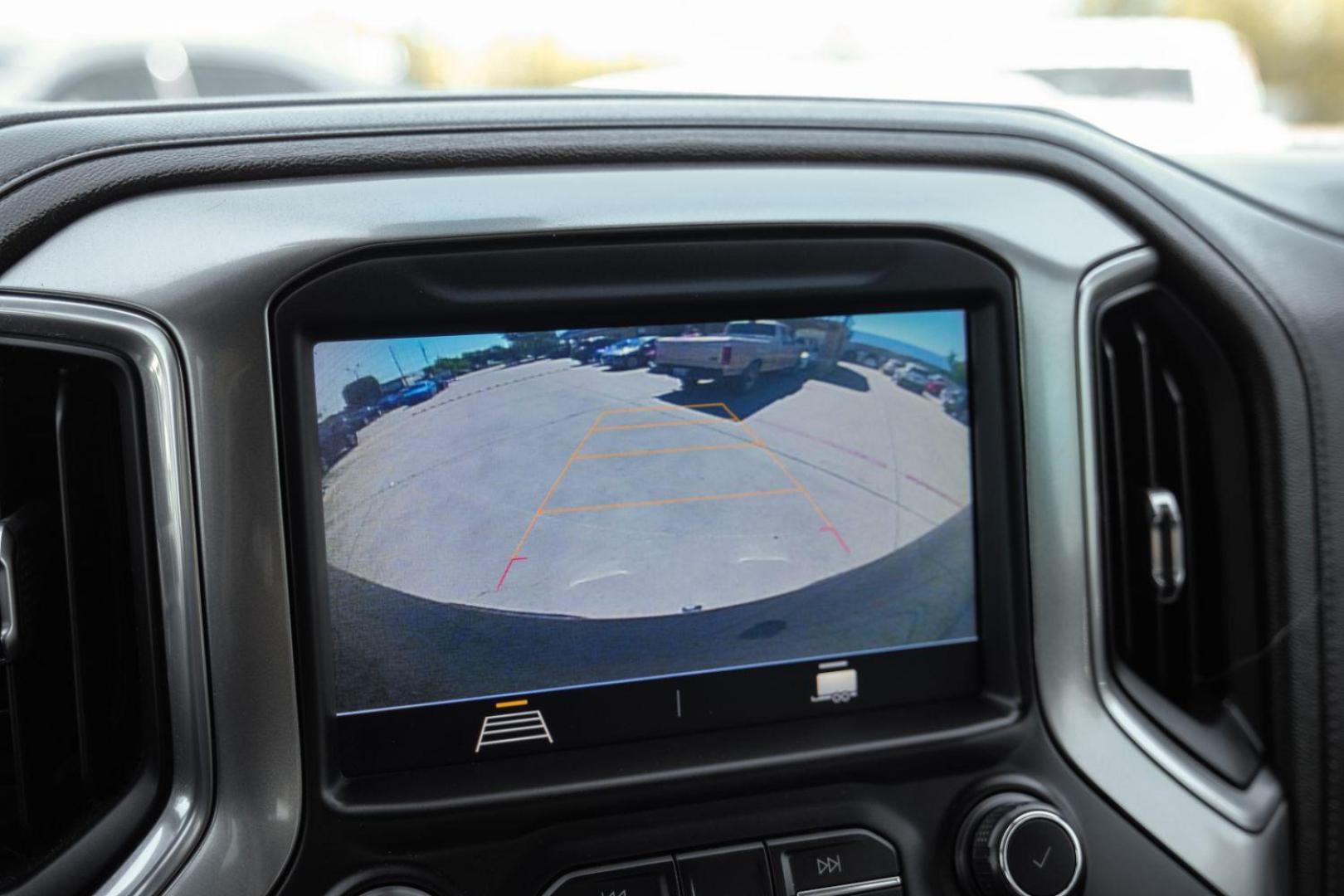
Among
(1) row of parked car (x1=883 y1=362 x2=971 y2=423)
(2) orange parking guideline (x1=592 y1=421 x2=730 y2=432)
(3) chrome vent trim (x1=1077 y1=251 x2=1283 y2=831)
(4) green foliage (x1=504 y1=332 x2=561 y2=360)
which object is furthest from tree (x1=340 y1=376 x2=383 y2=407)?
(3) chrome vent trim (x1=1077 y1=251 x2=1283 y2=831)

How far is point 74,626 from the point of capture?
1.25 meters

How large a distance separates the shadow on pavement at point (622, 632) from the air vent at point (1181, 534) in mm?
271

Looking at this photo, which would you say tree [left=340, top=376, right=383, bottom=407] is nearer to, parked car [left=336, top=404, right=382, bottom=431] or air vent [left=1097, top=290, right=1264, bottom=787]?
parked car [left=336, top=404, right=382, bottom=431]

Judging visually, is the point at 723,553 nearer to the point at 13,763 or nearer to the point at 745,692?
the point at 745,692

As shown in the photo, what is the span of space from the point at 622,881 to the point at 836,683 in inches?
15.0

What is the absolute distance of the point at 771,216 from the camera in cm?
144

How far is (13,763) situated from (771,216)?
1.10m

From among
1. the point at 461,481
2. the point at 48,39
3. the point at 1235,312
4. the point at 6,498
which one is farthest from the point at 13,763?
the point at 48,39

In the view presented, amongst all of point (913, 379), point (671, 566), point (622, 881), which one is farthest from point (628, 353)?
point (622, 881)

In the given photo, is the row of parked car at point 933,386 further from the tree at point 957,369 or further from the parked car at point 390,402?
the parked car at point 390,402

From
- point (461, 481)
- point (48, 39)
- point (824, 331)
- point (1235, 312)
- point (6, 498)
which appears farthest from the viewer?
point (48, 39)

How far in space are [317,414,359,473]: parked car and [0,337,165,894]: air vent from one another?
195 mm

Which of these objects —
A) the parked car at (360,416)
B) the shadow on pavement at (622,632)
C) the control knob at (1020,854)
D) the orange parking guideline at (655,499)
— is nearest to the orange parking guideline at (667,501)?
the orange parking guideline at (655,499)

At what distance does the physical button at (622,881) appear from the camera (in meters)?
1.39
